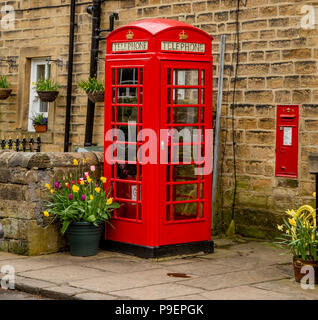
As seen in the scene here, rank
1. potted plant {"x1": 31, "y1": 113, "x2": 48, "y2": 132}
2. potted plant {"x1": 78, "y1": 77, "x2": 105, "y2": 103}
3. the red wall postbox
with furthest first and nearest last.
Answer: potted plant {"x1": 31, "y1": 113, "x2": 48, "y2": 132} → potted plant {"x1": 78, "y1": 77, "x2": 105, "y2": 103} → the red wall postbox

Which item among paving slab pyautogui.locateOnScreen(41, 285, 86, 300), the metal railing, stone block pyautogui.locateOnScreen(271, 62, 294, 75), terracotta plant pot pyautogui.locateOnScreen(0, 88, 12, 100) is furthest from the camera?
terracotta plant pot pyautogui.locateOnScreen(0, 88, 12, 100)

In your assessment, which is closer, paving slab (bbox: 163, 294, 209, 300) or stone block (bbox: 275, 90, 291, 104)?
paving slab (bbox: 163, 294, 209, 300)

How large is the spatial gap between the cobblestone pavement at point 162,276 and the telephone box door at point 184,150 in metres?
0.40

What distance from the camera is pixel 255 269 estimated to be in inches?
319

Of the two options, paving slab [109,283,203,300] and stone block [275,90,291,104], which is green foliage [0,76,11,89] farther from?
paving slab [109,283,203,300]

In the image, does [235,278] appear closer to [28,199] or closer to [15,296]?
[15,296]

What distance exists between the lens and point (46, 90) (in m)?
12.5

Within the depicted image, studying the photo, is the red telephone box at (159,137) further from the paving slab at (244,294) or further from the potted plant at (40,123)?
the potted plant at (40,123)

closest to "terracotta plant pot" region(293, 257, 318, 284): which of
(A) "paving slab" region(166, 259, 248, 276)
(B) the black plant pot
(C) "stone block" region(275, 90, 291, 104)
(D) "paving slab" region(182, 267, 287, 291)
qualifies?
(D) "paving slab" region(182, 267, 287, 291)

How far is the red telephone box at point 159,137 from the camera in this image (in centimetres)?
844

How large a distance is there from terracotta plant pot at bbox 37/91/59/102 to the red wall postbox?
4.45 metres

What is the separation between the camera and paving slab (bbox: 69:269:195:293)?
22.9 feet

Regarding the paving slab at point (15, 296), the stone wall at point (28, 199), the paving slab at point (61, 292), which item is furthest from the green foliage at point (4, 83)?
the paving slab at point (61, 292)
